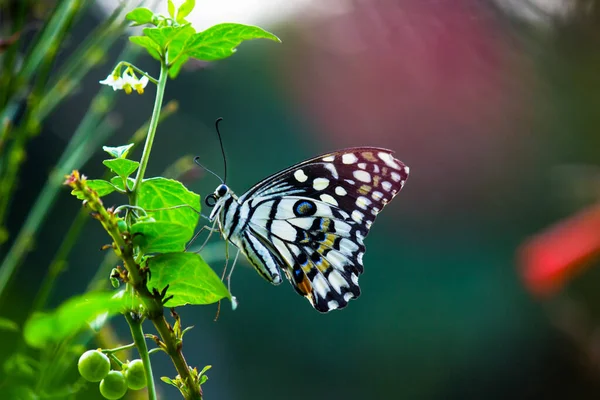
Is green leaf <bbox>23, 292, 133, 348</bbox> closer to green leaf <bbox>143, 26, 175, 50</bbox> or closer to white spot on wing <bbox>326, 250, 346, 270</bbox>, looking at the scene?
green leaf <bbox>143, 26, 175, 50</bbox>

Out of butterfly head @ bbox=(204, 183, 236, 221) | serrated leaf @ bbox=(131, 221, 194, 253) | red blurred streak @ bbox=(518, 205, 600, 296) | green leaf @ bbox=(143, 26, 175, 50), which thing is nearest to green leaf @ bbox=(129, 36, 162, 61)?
green leaf @ bbox=(143, 26, 175, 50)

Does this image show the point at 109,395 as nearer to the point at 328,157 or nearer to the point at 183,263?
the point at 183,263

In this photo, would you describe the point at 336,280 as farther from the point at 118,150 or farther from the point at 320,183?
the point at 118,150

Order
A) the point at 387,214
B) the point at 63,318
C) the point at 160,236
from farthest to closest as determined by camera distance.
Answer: the point at 387,214, the point at 160,236, the point at 63,318

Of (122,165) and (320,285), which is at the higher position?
(122,165)

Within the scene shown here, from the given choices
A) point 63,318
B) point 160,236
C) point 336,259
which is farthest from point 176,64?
point 336,259
